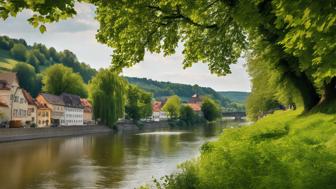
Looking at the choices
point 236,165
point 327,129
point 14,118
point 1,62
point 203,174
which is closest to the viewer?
point 236,165

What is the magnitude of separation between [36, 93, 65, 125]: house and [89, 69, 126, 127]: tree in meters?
14.5

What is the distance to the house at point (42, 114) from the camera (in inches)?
4168

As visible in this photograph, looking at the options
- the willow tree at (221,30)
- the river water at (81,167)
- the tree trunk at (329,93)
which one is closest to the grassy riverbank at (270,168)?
the willow tree at (221,30)

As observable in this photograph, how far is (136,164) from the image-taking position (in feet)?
132

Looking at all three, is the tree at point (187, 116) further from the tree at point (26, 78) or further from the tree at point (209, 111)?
the tree at point (26, 78)

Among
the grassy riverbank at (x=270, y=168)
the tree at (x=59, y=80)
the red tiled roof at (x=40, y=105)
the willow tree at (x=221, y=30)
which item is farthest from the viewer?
the tree at (x=59, y=80)

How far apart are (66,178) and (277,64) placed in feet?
53.9

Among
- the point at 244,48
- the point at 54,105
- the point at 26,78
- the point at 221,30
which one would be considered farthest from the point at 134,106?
the point at 221,30

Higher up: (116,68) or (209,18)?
(209,18)

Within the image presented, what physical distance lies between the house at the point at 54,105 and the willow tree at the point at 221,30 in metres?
87.0

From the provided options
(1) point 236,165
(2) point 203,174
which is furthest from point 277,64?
(1) point 236,165

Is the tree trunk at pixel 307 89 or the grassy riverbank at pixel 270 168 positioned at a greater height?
the tree trunk at pixel 307 89

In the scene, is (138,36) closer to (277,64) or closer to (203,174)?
(203,174)

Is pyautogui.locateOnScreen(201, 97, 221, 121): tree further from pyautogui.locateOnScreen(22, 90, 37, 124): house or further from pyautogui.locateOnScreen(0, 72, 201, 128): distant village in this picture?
pyautogui.locateOnScreen(22, 90, 37, 124): house
